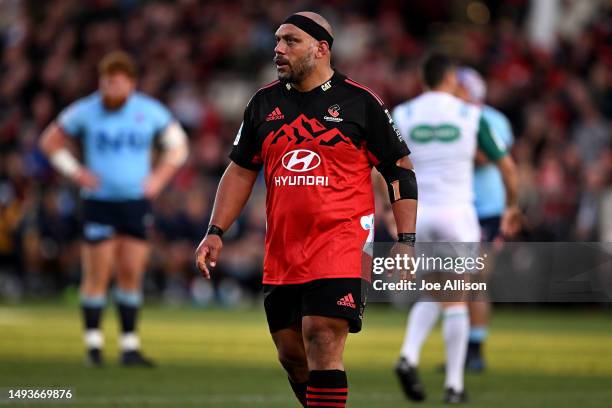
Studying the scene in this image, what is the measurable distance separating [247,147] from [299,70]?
0.61m

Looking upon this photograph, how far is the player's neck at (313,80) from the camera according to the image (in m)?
8.09

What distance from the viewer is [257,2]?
31.3 metres

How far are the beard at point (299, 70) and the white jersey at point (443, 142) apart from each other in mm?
3642

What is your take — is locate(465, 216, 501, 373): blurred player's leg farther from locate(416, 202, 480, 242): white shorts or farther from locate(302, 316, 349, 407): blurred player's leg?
locate(302, 316, 349, 407): blurred player's leg

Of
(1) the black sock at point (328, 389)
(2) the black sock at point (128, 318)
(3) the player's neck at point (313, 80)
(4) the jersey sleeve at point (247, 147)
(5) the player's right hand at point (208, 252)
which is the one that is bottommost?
(2) the black sock at point (128, 318)

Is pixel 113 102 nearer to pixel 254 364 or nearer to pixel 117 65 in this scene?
pixel 117 65

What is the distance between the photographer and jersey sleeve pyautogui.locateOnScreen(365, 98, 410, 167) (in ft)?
26.4

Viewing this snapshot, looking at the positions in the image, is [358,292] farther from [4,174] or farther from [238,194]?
[4,174]

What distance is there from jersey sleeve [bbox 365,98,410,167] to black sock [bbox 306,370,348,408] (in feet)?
4.27

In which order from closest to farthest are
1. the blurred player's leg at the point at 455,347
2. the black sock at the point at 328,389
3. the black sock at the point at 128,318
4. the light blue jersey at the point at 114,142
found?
1. the black sock at the point at 328,389
2. the blurred player's leg at the point at 455,347
3. the black sock at the point at 128,318
4. the light blue jersey at the point at 114,142

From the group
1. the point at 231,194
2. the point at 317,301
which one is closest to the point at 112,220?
the point at 231,194

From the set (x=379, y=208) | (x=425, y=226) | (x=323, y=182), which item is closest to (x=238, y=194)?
(x=323, y=182)

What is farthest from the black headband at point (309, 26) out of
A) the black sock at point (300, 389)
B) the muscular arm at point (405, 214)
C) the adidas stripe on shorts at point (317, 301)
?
the black sock at point (300, 389)

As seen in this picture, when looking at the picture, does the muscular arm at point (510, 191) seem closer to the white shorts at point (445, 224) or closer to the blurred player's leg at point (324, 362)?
the white shorts at point (445, 224)
